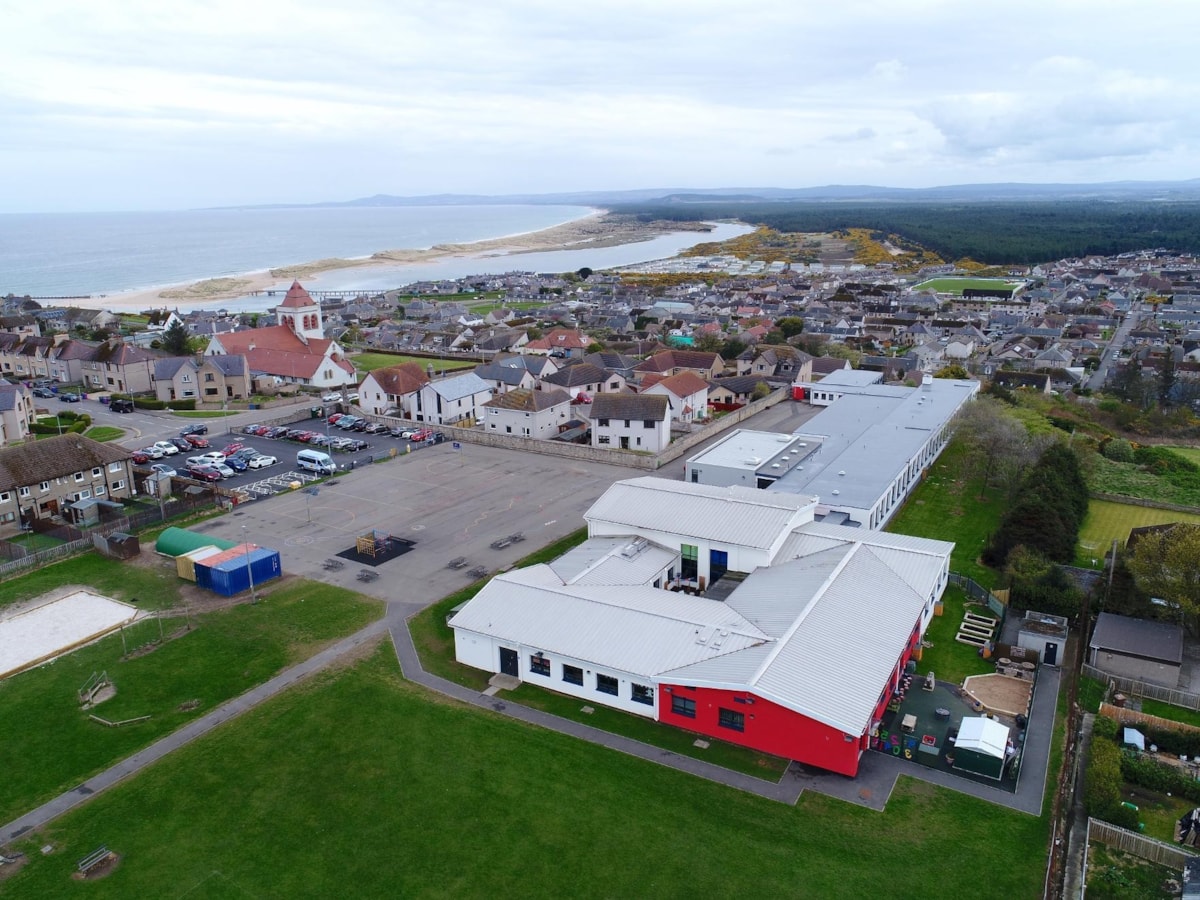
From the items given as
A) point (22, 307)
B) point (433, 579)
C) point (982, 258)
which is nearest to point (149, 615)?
point (433, 579)

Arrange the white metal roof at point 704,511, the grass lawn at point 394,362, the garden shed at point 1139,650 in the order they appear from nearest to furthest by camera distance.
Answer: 1. the garden shed at point 1139,650
2. the white metal roof at point 704,511
3. the grass lawn at point 394,362

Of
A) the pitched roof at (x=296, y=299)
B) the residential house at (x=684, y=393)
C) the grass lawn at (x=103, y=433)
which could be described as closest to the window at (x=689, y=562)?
the residential house at (x=684, y=393)

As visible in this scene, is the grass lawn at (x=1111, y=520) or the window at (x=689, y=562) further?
the grass lawn at (x=1111, y=520)

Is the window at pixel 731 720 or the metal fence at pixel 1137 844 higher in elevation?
the window at pixel 731 720

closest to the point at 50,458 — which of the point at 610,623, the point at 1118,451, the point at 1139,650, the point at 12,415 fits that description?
the point at 12,415

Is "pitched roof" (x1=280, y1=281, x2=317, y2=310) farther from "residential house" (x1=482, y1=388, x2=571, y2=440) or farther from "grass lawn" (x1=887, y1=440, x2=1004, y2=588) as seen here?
"grass lawn" (x1=887, y1=440, x2=1004, y2=588)

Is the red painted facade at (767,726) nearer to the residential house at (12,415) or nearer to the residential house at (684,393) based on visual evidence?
the residential house at (684,393)

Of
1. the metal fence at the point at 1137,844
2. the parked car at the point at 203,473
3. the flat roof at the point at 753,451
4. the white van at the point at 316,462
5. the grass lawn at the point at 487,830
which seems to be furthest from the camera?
the white van at the point at 316,462

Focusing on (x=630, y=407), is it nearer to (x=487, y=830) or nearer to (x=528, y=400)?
(x=528, y=400)
